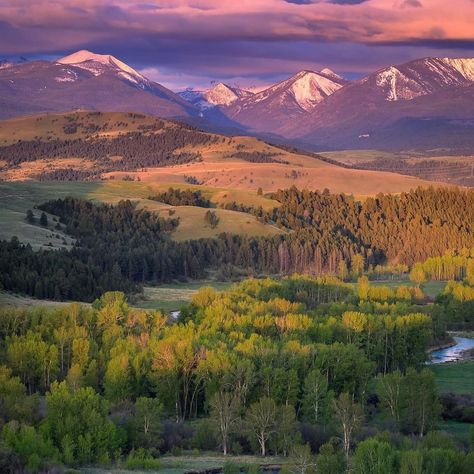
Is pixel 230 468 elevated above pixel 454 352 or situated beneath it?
elevated above

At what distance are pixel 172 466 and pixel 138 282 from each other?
137 meters

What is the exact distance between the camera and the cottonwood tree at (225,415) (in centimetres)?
7075

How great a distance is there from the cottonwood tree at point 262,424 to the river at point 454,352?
52.4 metres

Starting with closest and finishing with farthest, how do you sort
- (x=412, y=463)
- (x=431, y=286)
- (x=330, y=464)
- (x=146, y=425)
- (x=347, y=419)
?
1. (x=412, y=463)
2. (x=330, y=464)
3. (x=146, y=425)
4. (x=347, y=419)
5. (x=431, y=286)

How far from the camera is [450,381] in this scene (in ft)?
346

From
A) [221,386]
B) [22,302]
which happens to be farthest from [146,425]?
[22,302]

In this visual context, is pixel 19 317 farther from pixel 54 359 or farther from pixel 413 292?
pixel 413 292

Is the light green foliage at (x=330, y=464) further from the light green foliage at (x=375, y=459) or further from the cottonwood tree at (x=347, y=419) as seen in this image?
the cottonwood tree at (x=347, y=419)

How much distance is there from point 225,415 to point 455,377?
43.9 metres

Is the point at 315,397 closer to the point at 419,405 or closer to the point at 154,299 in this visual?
the point at 419,405

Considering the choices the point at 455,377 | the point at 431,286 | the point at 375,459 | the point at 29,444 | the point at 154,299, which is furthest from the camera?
the point at 431,286

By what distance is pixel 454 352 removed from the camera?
130 metres

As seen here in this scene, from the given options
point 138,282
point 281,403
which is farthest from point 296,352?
point 138,282

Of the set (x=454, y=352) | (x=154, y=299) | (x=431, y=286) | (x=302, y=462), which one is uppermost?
(x=302, y=462)
